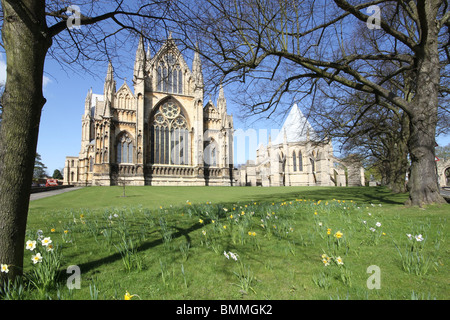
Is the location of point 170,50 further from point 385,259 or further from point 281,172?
point 281,172

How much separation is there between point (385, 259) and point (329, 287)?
48.5 inches

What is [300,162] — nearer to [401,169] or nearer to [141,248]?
[401,169]

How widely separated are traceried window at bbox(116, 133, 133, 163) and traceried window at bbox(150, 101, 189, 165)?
10.0 ft

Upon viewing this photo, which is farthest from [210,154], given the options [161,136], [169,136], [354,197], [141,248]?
[141,248]

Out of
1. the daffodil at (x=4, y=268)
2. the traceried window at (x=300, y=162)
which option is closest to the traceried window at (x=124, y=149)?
the daffodil at (x=4, y=268)

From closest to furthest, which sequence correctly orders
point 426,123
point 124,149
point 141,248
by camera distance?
point 141,248
point 426,123
point 124,149

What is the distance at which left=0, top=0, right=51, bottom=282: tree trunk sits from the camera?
8.11 feet

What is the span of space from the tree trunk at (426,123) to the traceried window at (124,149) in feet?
105

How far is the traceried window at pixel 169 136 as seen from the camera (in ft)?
115

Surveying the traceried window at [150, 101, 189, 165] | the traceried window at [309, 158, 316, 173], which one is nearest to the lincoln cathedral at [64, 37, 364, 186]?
the traceried window at [150, 101, 189, 165]

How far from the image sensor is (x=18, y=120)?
257 cm

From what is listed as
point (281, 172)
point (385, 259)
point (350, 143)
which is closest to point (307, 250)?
point (385, 259)

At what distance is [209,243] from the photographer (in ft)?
12.2

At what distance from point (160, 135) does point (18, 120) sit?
1328 inches
